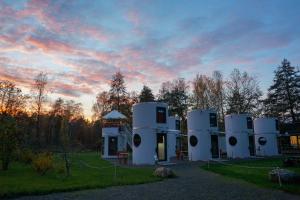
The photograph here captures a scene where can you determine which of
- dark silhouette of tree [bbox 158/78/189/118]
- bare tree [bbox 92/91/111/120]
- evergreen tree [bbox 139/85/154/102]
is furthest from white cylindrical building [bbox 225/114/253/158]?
bare tree [bbox 92/91/111/120]

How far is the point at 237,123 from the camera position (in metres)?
32.7

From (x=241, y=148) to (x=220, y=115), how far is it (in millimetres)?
17167

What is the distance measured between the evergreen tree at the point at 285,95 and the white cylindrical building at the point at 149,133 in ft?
119

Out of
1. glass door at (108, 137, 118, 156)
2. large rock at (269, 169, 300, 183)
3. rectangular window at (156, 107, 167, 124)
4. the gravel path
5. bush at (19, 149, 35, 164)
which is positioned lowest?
the gravel path

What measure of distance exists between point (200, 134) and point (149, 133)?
6863 millimetres

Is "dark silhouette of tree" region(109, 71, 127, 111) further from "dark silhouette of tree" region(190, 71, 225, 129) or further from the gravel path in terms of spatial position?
the gravel path

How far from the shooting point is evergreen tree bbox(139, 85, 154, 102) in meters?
57.0

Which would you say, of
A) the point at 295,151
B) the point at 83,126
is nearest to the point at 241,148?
the point at 295,151

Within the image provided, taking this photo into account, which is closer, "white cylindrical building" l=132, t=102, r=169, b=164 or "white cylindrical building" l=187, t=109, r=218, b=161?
"white cylindrical building" l=132, t=102, r=169, b=164

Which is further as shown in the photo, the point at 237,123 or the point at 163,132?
the point at 237,123

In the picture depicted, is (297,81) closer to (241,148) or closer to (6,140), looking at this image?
(241,148)

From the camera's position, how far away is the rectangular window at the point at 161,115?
24109mm

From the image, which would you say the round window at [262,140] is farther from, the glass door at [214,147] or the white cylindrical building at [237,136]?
the glass door at [214,147]

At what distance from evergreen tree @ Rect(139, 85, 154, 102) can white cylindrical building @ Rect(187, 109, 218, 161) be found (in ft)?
92.5
